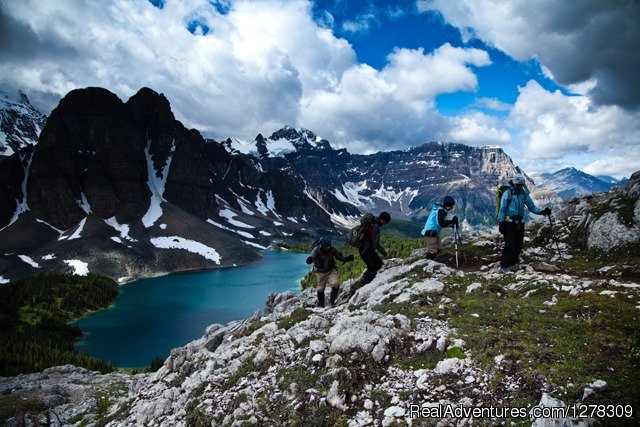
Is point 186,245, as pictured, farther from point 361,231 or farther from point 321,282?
point 361,231

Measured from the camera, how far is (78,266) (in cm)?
15688

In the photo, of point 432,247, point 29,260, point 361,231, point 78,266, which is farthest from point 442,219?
point 29,260

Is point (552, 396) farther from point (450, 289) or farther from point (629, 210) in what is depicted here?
point (629, 210)

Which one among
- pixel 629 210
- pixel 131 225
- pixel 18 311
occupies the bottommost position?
pixel 18 311

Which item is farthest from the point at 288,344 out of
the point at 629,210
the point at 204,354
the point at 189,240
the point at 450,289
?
the point at 189,240

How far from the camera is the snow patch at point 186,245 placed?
18762cm

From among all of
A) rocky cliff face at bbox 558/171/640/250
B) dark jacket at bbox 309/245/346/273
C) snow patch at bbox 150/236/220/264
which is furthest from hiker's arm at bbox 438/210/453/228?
snow patch at bbox 150/236/220/264

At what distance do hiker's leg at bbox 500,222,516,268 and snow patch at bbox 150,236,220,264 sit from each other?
17978 cm

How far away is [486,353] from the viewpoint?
11.1 meters

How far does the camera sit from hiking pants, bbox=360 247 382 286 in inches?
849

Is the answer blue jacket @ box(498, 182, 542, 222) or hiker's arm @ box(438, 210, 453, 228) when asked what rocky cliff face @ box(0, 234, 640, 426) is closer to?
hiker's arm @ box(438, 210, 453, 228)

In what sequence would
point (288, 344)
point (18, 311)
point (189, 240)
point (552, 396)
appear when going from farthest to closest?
1. point (189, 240)
2. point (18, 311)
3. point (288, 344)
4. point (552, 396)

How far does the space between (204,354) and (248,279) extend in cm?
13687

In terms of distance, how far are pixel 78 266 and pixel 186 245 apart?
48626mm
